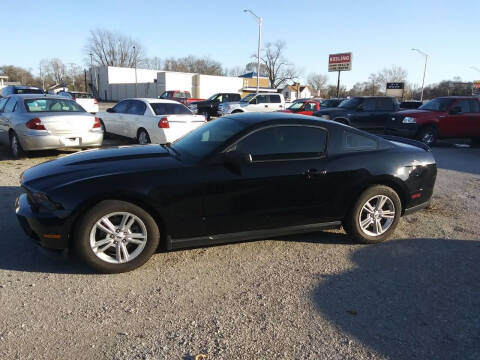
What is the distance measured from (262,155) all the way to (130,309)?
1979 mm

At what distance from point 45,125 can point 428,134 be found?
39.7 ft

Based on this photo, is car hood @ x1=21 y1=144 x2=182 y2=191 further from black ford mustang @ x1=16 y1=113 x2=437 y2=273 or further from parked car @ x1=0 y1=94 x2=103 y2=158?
parked car @ x1=0 y1=94 x2=103 y2=158

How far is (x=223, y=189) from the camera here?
12.0 ft

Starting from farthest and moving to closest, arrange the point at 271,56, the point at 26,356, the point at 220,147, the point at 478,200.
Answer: the point at 271,56, the point at 478,200, the point at 220,147, the point at 26,356

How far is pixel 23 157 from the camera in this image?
28.2 feet

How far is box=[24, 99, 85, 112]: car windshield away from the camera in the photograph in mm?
8280

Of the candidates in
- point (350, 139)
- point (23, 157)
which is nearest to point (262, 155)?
point (350, 139)

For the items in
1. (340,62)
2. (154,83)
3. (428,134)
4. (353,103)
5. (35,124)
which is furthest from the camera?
(154,83)

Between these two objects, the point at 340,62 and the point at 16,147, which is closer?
the point at 16,147

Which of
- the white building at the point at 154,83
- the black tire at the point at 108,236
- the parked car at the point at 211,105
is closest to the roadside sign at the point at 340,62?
the white building at the point at 154,83

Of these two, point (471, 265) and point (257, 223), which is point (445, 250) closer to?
point (471, 265)

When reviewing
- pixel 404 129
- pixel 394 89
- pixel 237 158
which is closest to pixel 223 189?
pixel 237 158

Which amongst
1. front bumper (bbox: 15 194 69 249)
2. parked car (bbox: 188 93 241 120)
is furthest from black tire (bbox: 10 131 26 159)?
parked car (bbox: 188 93 241 120)

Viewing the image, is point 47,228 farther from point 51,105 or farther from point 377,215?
point 51,105
